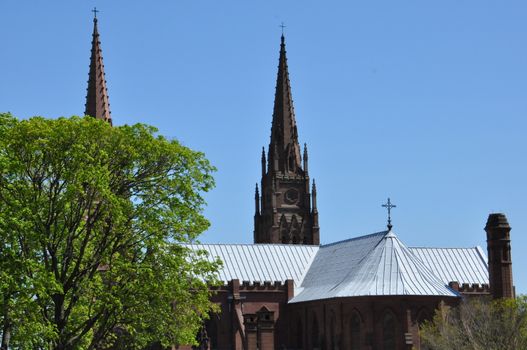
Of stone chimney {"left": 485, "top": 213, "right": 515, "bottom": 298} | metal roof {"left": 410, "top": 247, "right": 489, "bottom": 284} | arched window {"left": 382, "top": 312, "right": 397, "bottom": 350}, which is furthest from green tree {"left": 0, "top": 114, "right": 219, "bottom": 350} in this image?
metal roof {"left": 410, "top": 247, "right": 489, "bottom": 284}

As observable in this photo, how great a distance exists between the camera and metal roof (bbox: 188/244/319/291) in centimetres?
7650

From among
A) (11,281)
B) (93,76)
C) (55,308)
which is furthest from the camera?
(93,76)

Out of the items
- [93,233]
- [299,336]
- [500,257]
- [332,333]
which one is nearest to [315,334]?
[299,336]

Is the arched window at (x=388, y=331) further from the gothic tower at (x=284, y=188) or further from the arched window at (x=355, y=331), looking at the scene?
the gothic tower at (x=284, y=188)

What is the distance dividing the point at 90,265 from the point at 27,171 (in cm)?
485

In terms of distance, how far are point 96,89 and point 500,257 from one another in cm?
3389

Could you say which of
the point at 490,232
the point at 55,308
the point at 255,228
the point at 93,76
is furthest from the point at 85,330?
the point at 255,228

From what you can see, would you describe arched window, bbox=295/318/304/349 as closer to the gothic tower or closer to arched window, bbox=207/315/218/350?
arched window, bbox=207/315/218/350

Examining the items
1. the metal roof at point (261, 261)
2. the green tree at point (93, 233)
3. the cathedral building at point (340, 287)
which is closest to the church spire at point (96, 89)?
the cathedral building at point (340, 287)

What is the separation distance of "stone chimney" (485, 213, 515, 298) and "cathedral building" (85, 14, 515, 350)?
0.22ft

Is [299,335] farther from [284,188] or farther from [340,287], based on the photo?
[284,188]

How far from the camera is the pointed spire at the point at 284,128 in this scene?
11562cm

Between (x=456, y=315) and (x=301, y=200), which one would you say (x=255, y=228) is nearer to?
(x=301, y=200)

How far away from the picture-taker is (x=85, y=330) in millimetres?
41000
